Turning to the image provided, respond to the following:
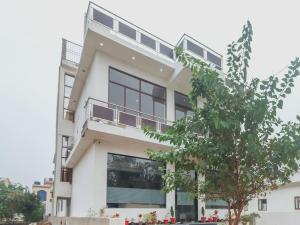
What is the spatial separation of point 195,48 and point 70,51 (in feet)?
26.3

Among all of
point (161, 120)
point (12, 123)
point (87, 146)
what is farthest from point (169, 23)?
point (12, 123)

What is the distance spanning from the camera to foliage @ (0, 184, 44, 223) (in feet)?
83.3

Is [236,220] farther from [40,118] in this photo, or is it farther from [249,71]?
[40,118]

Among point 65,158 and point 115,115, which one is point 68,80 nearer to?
point 65,158

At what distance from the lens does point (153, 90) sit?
14.8 metres

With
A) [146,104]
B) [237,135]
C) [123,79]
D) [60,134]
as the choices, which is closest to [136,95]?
[146,104]

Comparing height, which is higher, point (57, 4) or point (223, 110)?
point (57, 4)

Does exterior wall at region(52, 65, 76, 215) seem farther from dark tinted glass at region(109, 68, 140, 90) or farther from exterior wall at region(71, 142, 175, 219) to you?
dark tinted glass at region(109, 68, 140, 90)

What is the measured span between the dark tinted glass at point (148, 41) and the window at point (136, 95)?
5.09 feet

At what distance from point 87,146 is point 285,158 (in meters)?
9.83

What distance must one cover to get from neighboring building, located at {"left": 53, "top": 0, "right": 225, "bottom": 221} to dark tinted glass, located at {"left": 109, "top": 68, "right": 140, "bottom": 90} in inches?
1.6

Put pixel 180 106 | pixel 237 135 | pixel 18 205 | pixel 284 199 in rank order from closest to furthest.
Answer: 1. pixel 237 135
2. pixel 180 106
3. pixel 284 199
4. pixel 18 205

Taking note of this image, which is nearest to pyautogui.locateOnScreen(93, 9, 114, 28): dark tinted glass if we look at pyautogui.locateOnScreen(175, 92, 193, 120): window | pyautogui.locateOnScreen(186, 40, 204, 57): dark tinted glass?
pyautogui.locateOnScreen(186, 40, 204, 57): dark tinted glass

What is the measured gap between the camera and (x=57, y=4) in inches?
490
